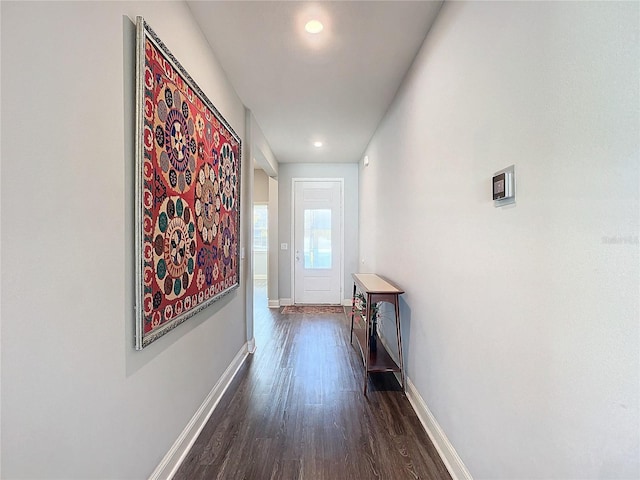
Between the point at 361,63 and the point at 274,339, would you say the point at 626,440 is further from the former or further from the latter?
the point at 274,339

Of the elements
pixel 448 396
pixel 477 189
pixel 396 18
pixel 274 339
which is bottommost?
pixel 274 339

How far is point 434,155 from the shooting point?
191 cm

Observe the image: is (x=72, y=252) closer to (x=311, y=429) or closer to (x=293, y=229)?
(x=311, y=429)

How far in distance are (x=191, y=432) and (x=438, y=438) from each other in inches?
56.1

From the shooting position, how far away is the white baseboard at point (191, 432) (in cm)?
153

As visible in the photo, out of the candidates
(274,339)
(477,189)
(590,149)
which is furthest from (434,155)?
(274,339)

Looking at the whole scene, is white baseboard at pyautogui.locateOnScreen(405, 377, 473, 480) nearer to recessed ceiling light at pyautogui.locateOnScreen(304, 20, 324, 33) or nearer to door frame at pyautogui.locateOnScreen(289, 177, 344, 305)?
recessed ceiling light at pyautogui.locateOnScreen(304, 20, 324, 33)

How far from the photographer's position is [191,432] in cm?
182

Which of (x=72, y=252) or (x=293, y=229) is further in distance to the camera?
(x=293, y=229)

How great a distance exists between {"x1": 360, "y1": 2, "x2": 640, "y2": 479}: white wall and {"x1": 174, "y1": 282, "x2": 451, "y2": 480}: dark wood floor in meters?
0.33

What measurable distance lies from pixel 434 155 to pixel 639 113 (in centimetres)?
125

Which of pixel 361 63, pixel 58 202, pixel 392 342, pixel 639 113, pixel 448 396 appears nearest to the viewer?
pixel 639 113

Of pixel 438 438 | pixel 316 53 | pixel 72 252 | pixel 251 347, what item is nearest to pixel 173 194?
pixel 72 252

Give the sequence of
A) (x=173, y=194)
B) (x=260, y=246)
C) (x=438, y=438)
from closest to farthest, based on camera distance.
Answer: (x=173, y=194) → (x=438, y=438) → (x=260, y=246)
